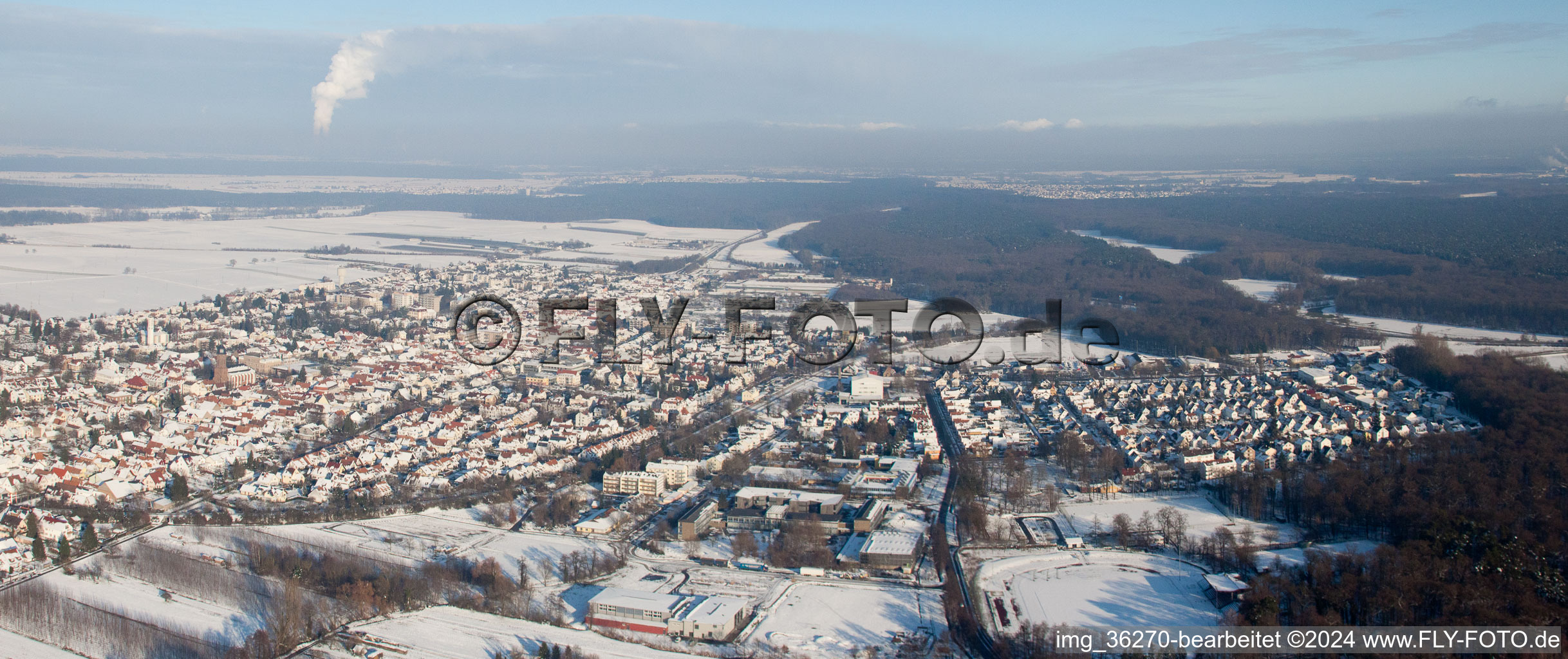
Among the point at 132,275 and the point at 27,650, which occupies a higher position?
the point at 132,275

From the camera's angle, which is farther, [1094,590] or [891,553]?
[891,553]

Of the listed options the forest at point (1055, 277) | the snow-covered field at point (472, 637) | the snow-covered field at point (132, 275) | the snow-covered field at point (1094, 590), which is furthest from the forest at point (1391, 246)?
the snow-covered field at point (132, 275)

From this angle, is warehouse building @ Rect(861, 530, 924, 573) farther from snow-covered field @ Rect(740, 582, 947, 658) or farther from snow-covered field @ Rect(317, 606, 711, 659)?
snow-covered field @ Rect(317, 606, 711, 659)

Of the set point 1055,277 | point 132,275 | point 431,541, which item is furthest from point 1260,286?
point 132,275

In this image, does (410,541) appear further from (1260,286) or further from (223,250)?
(223,250)

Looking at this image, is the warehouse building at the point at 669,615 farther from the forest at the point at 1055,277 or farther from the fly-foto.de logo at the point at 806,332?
the forest at the point at 1055,277

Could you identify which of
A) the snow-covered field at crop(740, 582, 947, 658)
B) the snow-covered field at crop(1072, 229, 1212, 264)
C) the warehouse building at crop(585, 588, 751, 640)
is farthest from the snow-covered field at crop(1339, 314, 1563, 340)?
the warehouse building at crop(585, 588, 751, 640)
